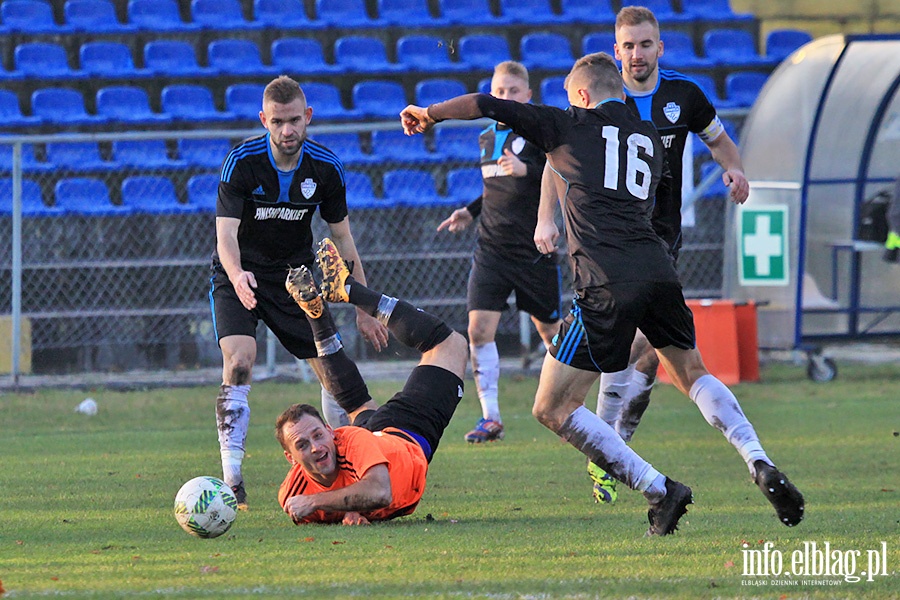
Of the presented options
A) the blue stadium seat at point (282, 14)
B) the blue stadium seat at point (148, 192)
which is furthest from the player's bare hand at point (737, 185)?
the blue stadium seat at point (282, 14)

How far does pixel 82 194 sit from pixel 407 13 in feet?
17.8

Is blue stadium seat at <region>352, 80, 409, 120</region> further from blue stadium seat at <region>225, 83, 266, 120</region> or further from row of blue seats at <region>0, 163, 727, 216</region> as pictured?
row of blue seats at <region>0, 163, 727, 216</region>

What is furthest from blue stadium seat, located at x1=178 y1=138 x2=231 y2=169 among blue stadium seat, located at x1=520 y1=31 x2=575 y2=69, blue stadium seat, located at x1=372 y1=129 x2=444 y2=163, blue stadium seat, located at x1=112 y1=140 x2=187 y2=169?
blue stadium seat, located at x1=520 y1=31 x2=575 y2=69

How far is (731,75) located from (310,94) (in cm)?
554

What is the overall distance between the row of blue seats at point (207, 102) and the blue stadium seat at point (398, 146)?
0.53 meters

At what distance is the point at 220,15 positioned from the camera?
17.2 meters

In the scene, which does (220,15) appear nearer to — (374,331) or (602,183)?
(374,331)

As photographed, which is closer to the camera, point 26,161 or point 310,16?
point 26,161

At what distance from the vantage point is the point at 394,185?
14.9 metres

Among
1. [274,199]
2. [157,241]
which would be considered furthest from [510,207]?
[157,241]

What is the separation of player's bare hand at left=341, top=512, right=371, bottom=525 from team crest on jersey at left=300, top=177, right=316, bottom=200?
1814mm

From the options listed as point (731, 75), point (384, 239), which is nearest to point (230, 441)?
point (384, 239)

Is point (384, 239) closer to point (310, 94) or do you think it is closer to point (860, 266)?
point (310, 94)

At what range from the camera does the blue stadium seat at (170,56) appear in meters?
16.5
